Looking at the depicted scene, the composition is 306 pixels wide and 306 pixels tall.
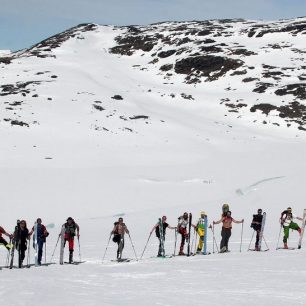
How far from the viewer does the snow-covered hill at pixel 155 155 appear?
13.8 metres

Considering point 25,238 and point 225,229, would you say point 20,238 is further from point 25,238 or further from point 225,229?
point 225,229

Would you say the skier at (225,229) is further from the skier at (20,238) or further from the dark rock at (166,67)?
the dark rock at (166,67)

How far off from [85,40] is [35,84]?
167 ft

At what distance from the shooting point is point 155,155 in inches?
1918

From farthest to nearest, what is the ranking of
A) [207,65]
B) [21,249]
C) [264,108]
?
[207,65]
[264,108]
[21,249]

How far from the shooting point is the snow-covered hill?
45.2ft

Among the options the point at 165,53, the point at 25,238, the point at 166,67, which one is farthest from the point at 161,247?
the point at 165,53

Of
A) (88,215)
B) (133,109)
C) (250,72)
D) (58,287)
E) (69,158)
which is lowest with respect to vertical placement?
(58,287)

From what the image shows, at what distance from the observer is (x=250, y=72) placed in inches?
3391

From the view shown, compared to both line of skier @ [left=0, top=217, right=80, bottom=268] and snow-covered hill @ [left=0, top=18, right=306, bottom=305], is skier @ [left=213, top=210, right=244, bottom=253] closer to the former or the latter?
snow-covered hill @ [left=0, top=18, right=306, bottom=305]

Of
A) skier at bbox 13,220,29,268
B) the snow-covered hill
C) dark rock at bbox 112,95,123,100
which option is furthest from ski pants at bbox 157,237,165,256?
dark rock at bbox 112,95,123,100

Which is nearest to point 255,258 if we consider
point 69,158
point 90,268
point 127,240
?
point 90,268

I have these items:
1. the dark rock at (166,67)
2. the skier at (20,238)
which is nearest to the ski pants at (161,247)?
the skier at (20,238)

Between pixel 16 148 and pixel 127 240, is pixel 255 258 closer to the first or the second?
pixel 127 240
